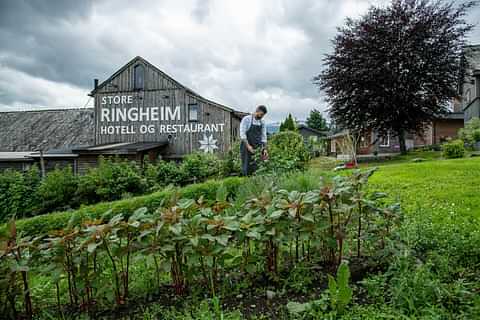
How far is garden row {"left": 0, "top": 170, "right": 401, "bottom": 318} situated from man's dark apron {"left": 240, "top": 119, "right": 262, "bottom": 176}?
448cm

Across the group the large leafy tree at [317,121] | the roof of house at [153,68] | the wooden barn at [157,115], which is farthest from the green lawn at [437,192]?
the large leafy tree at [317,121]

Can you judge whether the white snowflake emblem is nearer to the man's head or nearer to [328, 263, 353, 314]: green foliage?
the man's head

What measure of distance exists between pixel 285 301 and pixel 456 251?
1.21m

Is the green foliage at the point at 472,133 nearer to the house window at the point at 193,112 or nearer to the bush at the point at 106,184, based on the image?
the bush at the point at 106,184

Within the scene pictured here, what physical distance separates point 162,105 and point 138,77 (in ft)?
7.78

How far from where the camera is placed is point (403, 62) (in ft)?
46.8

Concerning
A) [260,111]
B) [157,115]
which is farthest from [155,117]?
[260,111]

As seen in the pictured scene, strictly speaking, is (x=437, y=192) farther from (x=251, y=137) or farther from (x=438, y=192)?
(x=251, y=137)

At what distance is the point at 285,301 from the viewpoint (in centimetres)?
162

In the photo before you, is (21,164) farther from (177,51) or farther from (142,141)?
(177,51)

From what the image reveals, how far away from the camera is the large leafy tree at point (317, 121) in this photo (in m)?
50.8

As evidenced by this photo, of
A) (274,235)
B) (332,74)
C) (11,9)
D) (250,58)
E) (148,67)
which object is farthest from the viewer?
(148,67)

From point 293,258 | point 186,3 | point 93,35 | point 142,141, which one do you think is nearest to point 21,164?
point 142,141

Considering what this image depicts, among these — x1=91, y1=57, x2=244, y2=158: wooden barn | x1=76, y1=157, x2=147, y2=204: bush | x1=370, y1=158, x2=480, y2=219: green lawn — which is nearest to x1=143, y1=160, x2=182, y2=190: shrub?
x1=76, y1=157, x2=147, y2=204: bush
